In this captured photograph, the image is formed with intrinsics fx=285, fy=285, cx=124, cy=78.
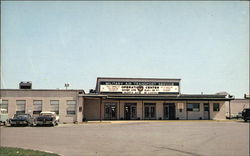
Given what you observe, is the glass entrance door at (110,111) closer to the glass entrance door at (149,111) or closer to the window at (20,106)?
the glass entrance door at (149,111)

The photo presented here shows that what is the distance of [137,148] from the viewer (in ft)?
39.8

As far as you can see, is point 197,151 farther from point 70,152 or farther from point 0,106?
Answer: point 0,106

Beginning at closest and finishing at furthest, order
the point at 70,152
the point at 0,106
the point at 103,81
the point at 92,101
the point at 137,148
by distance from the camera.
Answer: the point at 70,152 < the point at 137,148 < the point at 0,106 < the point at 92,101 < the point at 103,81

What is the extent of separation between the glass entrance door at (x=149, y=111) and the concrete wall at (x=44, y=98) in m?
10.3

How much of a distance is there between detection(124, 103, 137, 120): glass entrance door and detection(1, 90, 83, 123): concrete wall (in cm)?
794

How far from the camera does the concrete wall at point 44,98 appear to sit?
34.1 m

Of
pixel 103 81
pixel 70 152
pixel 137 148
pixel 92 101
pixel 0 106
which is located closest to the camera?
pixel 70 152

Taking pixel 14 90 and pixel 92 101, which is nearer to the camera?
pixel 14 90

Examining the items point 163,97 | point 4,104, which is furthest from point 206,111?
point 4,104

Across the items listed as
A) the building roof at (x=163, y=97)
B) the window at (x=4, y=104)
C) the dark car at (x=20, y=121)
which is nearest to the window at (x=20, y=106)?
the window at (x=4, y=104)

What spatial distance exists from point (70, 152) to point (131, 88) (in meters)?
31.9

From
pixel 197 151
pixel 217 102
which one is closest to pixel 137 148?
pixel 197 151

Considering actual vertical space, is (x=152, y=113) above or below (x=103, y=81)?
below

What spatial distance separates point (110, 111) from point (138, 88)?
19.1ft
